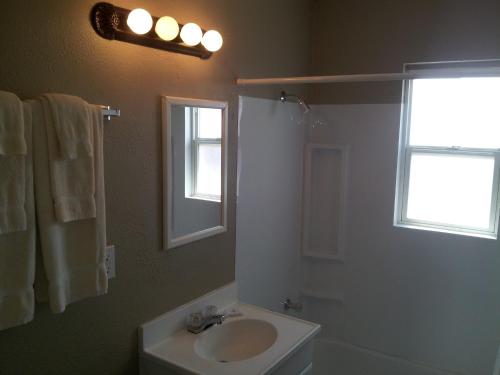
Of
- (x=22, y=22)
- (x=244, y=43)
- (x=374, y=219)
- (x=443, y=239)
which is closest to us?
(x=22, y=22)

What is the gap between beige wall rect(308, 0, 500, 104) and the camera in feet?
7.93

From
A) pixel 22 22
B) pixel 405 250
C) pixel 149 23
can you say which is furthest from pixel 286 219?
pixel 22 22

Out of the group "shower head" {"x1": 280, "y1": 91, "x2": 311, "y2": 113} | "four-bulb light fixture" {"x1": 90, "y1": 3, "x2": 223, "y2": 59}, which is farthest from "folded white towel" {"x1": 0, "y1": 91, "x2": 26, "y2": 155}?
"shower head" {"x1": 280, "y1": 91, "x2": 311, "y2": 113}

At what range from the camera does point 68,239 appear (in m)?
1.33

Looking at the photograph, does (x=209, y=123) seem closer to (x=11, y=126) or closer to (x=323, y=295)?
(x=11, y=126)

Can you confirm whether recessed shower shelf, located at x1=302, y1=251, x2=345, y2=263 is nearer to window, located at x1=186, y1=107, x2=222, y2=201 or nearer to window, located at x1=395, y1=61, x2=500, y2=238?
window, located at x1=395, y1=61, x2=500, y2=238

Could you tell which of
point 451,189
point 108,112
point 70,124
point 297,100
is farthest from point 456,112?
point 70,124

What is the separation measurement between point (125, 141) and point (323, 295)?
198 centimetres

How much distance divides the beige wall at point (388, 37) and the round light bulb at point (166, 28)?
1487 mm

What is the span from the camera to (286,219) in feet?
9.27

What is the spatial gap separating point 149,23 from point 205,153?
2.18 ft

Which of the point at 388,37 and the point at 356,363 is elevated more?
the point at 388,37

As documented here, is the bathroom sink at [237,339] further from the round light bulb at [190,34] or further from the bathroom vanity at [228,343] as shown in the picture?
the round light bulb at [190,34]

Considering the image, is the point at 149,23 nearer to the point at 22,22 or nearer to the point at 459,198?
the point at 22,22
